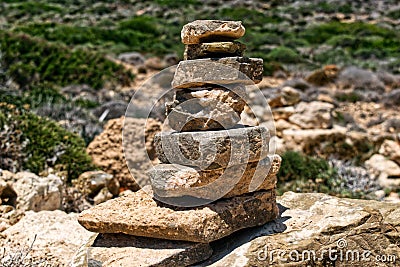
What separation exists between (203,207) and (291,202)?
104 centimetres

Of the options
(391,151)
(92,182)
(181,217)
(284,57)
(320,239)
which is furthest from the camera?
(284,57)

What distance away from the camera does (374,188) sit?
691 centimetres

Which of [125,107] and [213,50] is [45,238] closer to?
[213,50]

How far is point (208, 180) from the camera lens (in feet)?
9.25

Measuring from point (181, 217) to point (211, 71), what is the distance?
93 centimetres

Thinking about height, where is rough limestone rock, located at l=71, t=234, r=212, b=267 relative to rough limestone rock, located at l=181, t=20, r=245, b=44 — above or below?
below

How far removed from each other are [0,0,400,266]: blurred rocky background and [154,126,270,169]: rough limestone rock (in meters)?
1.27

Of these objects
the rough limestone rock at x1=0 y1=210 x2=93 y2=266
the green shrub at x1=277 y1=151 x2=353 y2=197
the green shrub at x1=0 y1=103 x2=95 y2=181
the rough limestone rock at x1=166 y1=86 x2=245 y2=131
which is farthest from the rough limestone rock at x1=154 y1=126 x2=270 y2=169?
the green shrub at x1=277 y1=151 x2=353 y2=197

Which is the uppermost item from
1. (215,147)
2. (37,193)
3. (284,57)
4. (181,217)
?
(215,147)

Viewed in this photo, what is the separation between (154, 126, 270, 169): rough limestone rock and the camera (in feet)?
8.86

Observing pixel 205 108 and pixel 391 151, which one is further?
pixel 391 151

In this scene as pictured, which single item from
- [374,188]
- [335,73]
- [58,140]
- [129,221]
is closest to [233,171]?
[129,221]

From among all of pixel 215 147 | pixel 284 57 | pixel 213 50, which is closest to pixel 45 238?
pixel 215 147

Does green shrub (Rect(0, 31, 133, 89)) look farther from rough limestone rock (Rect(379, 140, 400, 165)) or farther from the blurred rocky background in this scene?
rough limestone rock (Rect(379, 140, 400, 165))
